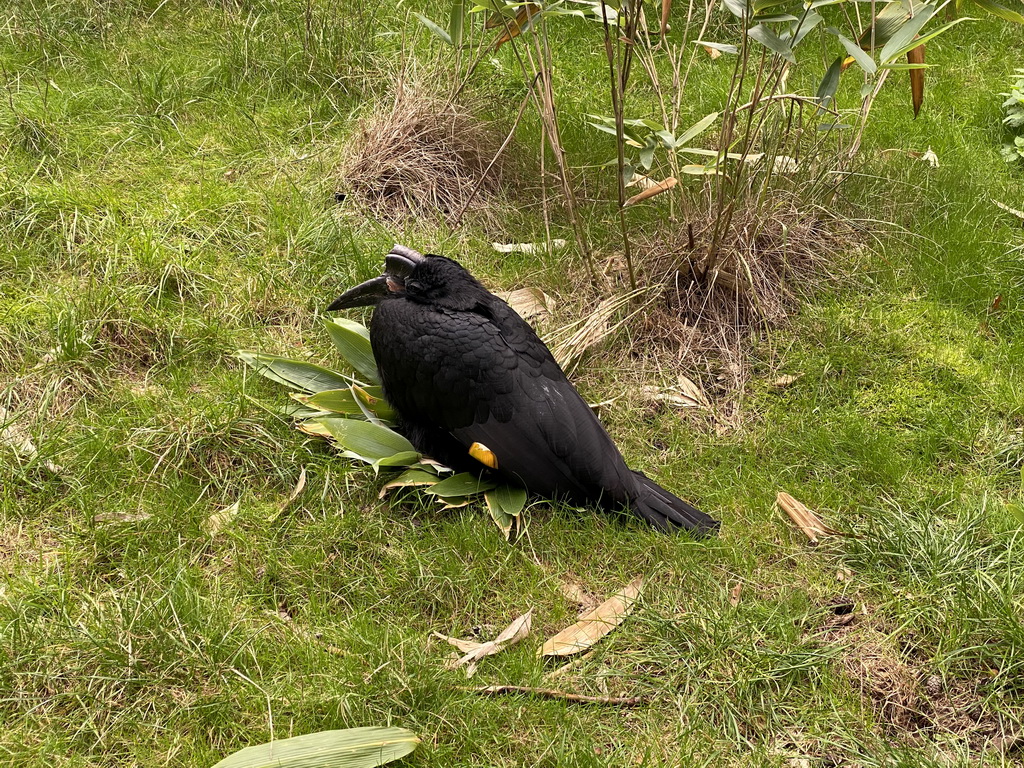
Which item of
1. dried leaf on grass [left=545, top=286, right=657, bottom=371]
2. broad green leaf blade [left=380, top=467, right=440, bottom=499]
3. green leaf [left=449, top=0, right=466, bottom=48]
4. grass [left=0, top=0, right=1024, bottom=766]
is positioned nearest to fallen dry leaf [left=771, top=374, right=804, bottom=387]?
grass [left=0, top=0, right=1024, bottom=766]

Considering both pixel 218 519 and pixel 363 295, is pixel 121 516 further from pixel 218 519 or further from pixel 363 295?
pixel 363 295

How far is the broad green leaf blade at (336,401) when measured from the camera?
11.3 feet

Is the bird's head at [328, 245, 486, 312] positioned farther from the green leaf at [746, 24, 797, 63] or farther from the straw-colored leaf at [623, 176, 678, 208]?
the green leaf at [746, 24, 797, 63]

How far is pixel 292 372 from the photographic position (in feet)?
11.7

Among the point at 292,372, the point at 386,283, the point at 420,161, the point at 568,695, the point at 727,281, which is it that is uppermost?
the point at 420,161

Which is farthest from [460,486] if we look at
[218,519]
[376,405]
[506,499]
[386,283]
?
[386,283]

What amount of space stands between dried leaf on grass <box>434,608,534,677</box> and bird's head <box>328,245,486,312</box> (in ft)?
3.84

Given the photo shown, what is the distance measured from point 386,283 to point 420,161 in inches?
47.7

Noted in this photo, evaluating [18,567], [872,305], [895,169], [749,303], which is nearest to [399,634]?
[18,567]

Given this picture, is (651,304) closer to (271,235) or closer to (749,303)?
(749,303)

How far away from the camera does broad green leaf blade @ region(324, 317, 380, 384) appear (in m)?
3.66

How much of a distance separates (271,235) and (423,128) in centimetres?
105

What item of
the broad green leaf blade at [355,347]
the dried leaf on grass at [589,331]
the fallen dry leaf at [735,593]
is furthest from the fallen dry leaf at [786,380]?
the broad green leaf blade at [355,347]

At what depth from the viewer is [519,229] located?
4.52m
